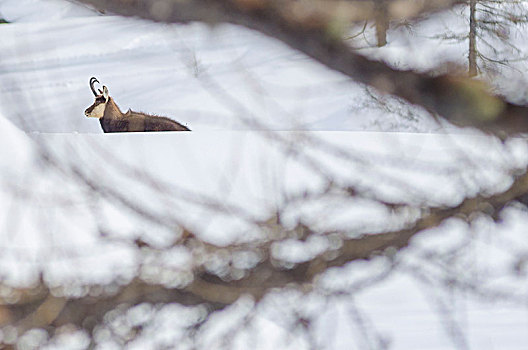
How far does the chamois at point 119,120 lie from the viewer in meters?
2.94

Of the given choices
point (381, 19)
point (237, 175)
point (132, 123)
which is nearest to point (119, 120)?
point (132, 123)

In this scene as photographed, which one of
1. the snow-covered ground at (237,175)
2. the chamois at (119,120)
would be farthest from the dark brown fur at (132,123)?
the snow-covered ground at (237,175)

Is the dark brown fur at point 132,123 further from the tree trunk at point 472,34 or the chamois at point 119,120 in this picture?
the tree trunk at point 472,34

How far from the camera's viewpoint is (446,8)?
37cm

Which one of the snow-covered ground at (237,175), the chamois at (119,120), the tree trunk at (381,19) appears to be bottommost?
the chamois at (119,120)

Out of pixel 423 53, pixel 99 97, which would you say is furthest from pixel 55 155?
pixel 99 97

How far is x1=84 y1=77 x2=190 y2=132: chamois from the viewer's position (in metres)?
2.94

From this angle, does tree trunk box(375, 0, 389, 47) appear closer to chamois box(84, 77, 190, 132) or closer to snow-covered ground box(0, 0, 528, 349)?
snow-covered ground box(0, 0, 528, 349)

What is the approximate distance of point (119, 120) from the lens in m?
3.56

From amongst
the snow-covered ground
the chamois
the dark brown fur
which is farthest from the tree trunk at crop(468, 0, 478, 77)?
the chamois

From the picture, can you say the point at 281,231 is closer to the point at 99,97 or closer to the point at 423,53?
the point at 423,53

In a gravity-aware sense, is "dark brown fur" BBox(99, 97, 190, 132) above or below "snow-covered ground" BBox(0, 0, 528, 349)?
below

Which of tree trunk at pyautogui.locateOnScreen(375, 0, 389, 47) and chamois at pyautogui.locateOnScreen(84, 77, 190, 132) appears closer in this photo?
tree trunk at pyautogui.locateOnScreen(375, 0, 389, 47)

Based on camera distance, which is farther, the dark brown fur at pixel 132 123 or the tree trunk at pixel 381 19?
the dark brown fur at pixel 132 123
